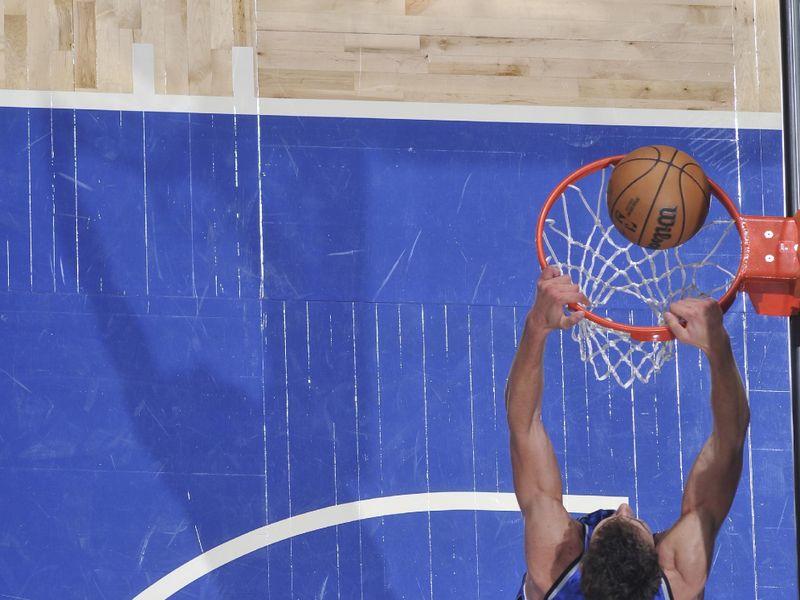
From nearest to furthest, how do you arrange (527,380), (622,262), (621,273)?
(527,380), (621,273), (622,262)

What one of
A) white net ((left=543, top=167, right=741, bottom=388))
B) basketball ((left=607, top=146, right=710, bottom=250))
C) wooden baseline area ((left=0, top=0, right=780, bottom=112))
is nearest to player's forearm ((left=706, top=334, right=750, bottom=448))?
basketball ((left=607, top=146, right=710, bottom=250))

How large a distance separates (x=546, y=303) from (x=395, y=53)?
2.80 m

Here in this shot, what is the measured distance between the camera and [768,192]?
6.29 meters

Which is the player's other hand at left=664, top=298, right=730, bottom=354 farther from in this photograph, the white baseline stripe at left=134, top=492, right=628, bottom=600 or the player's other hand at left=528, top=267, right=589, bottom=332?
the white baseline stripe at left=134, top=492, right=628, bottom=600

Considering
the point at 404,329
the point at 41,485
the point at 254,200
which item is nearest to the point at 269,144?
the point at 254,200

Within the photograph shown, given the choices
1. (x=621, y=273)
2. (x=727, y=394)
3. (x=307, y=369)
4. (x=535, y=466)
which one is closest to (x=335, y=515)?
(x=307, y=369)

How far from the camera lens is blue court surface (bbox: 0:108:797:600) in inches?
230

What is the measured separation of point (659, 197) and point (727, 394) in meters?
0.77

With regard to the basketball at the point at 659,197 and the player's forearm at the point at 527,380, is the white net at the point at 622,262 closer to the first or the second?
the basketball at the point at 659,197

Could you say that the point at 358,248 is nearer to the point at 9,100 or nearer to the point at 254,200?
the point at 254,200

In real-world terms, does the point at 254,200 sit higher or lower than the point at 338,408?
higher

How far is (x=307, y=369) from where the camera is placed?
19.7 ft

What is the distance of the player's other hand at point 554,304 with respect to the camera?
3979mm

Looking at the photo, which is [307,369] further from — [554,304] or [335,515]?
[554,304]
